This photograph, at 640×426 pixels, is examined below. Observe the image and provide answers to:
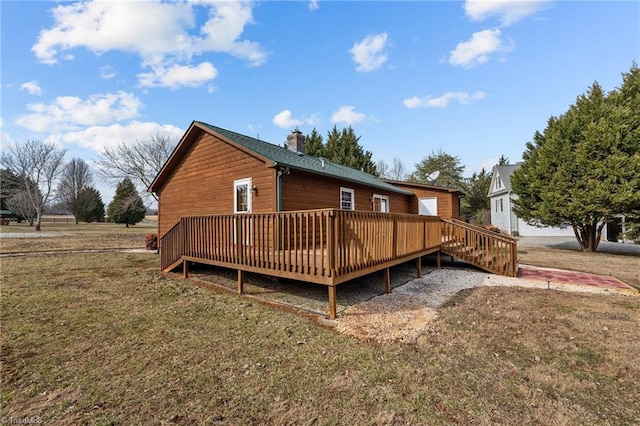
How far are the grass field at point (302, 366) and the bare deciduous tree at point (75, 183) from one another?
48.6 metres

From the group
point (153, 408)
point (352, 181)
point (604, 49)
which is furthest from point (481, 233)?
point (153, 408)

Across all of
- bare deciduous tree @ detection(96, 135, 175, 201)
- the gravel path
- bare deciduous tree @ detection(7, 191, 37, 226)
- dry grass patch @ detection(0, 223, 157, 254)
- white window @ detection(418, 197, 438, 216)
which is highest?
bare deciduous tree @ detection(96, 135, 175, 201)

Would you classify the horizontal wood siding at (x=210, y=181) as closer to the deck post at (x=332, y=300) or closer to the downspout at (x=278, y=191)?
the downspout at (x=278, y=191)

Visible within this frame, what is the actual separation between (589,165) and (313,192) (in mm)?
13116

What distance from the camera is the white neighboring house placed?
71.9ft

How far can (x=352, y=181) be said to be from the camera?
1040 centimetres

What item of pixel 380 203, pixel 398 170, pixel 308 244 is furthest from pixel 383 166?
pixel 308 244

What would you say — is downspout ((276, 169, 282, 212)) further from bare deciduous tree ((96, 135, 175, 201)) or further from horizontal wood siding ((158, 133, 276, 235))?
bare deciduous tree ((96, 135, 175, 201))

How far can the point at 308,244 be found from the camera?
487 centimetres

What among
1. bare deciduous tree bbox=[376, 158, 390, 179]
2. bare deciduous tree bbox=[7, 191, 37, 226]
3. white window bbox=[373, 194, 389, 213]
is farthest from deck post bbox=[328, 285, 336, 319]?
bare deciduous tree bbox=[376, 158, 390, 179]

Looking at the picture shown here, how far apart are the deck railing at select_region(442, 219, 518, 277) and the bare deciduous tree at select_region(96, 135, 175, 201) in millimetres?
25959

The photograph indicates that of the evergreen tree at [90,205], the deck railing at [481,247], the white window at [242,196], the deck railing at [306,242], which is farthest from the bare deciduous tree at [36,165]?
the deck railing at [481,247]

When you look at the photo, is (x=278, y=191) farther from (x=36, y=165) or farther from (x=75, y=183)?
(x=75, y=183)

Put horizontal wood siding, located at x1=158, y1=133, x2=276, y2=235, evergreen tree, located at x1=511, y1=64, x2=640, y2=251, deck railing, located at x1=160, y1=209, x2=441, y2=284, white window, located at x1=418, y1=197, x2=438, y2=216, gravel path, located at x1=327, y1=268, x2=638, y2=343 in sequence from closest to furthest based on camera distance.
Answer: gravel path, located at x1=327, y1=268, x2=638, y2=343
deck railing, located at x1=160, y1=209, x2=441, y2=284
horizontal wood siding, located at x1=158, y1=133, x2=276, y2=235
evergreen tree, located at x1=511, y1=64, x2=640, y2=251
white window, located at x1=418, y1=197, x2=438, y2=216
